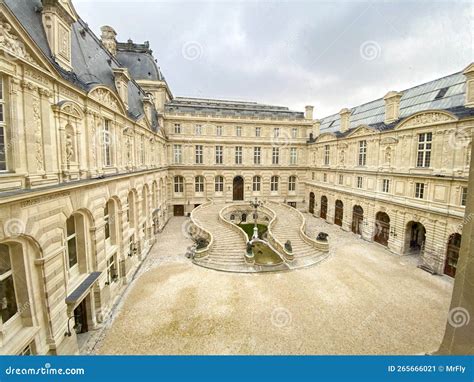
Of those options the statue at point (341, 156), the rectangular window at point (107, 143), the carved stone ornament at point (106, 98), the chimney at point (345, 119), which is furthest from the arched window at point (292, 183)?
the rectangular window at point (107, 143)

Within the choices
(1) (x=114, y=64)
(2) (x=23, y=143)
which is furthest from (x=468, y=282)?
(1) (x=114, y=64)

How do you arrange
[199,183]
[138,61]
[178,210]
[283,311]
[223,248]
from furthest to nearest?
[199,183] < [178,210] < [138,61] < [223,248] < [283,311]

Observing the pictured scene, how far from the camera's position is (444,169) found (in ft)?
53.5

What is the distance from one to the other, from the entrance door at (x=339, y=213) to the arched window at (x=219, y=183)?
54.8 ft

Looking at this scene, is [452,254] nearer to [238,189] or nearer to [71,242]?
[238,189]

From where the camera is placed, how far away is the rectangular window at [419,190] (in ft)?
58.9

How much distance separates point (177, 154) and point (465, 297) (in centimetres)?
3039

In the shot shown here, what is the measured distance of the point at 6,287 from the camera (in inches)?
255

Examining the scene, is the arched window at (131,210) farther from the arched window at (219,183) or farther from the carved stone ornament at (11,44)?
the arched window at (219,183)

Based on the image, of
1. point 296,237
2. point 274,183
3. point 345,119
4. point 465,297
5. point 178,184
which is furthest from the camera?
point 274,183

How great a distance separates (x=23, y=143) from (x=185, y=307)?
10607mm

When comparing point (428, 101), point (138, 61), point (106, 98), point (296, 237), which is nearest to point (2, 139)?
point (106, 98)

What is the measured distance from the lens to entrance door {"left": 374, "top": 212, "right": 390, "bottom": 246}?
2145cm

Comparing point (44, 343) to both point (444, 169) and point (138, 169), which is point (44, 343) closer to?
point (138, 169)
